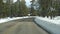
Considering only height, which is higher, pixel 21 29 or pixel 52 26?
pixel 52 26

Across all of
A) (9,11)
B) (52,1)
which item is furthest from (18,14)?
(52,1)

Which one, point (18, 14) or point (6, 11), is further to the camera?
point (18, 14)

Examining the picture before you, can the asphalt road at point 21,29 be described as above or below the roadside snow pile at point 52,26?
below

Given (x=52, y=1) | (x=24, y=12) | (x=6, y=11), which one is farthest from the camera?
(x=24, y=12)

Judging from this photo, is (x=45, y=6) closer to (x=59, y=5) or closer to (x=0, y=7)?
(x=59, y=5)

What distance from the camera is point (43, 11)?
9112 centimetres

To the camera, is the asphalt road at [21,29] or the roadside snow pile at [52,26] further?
the asphalt road at [21,29]

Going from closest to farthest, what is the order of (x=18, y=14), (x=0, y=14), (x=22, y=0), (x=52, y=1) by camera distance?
(x=52, y=1) < (x=0, y=14) < (x=18, y=14) < (x=22, y=0)

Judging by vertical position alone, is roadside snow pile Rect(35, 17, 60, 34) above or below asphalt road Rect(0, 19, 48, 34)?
above

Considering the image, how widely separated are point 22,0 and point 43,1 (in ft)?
296

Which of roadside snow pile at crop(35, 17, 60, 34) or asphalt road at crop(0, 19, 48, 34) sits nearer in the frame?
roadside snow pile at crop(35, 17, 60, 34)

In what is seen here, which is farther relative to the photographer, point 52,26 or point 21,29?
point 21,29

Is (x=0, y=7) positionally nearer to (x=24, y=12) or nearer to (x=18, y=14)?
(x=18, y=14)

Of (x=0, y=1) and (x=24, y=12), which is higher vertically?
(x=0, y=1)
